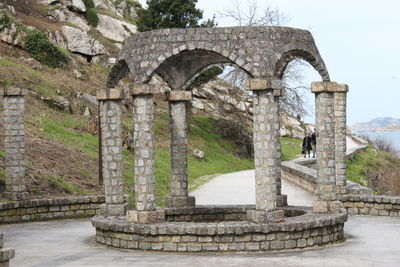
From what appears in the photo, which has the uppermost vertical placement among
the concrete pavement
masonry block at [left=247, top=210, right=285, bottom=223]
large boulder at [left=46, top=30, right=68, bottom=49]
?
large boulder at [left=46, top=30, right=68, bottom=49]

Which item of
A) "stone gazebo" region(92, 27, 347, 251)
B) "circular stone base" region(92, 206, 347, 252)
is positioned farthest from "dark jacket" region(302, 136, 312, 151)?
"circular stone base" region(92, 206, 347, 252)

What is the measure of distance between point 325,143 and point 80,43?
35.6m

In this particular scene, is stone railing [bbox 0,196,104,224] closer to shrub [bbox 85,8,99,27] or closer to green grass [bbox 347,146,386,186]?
green grass [bbox 347,146,386,186]

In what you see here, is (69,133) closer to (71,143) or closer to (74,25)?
(71,143)

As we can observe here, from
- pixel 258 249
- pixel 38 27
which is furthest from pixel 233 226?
→ pixel 38 27

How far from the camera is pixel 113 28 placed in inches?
2328

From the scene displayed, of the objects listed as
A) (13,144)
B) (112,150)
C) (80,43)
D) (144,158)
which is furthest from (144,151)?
(80,43)

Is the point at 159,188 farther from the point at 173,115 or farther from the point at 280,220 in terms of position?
the point at 280,220

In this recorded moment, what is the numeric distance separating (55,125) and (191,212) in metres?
16.7

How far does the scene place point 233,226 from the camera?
1429 centimetres

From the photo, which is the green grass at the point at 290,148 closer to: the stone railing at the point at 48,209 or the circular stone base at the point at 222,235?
the stone railing at the point at 48,209

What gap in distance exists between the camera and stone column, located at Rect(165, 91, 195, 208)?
1819 cm

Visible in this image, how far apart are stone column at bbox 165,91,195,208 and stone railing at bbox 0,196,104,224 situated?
3.67 m

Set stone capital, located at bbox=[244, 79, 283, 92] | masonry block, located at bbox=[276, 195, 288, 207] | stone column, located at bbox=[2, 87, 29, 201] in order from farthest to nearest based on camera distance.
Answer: stone column, located at bbox=[2, 87, 29, 201] → masonry block, located at bbox=[276, 195, 288, 207] → stone capital, located at bbox=[244, 79, 283, 92]
